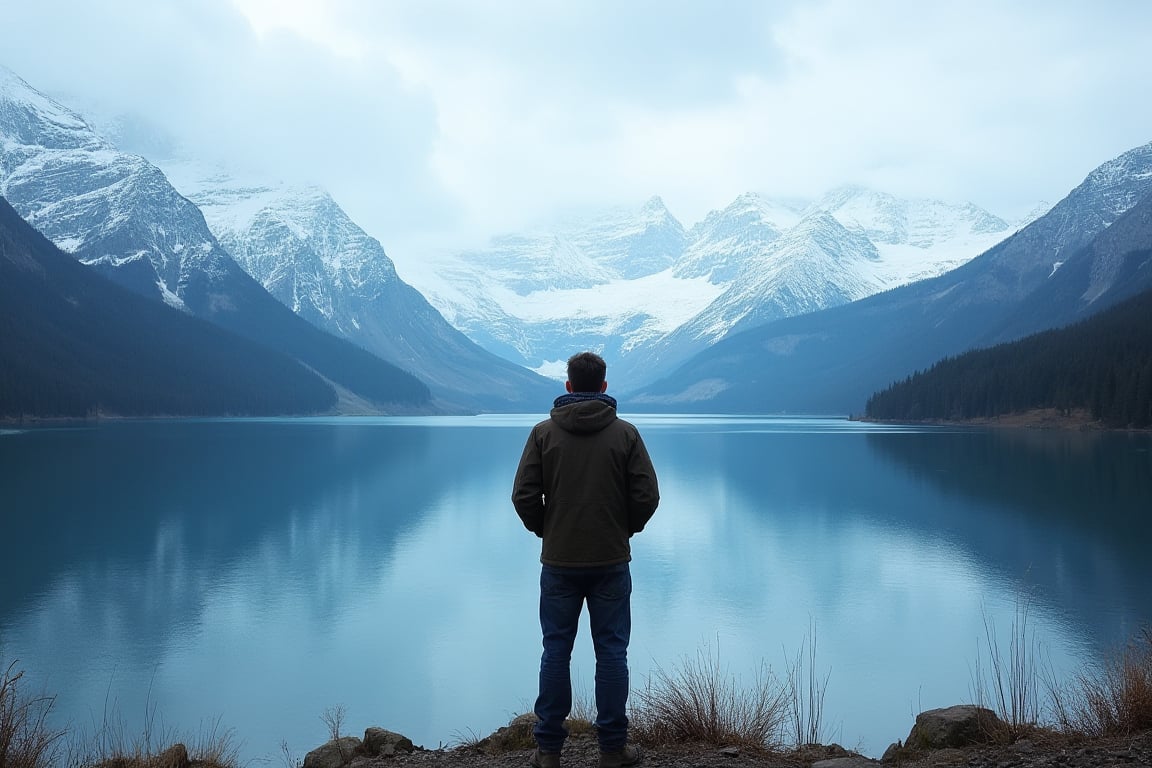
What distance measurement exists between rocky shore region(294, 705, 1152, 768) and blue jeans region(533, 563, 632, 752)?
55 centimetres

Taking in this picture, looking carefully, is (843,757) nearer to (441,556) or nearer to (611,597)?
(611,597)

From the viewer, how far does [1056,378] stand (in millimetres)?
117312

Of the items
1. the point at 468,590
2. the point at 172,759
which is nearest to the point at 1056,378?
the point at 468,590

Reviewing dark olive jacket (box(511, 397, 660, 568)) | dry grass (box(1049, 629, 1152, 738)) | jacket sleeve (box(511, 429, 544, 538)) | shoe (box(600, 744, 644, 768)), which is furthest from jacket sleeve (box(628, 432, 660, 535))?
dry grass (box(1049, 629, 1152, 738))

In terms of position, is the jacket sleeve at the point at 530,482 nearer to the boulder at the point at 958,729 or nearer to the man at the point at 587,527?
the man at the point at 587,527

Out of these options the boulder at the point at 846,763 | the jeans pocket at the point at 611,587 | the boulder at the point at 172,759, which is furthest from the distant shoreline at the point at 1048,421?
the boulder at the point at 172,759

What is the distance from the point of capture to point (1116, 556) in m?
29.4

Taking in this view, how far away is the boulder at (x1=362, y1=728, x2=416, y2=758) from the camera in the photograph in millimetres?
10742

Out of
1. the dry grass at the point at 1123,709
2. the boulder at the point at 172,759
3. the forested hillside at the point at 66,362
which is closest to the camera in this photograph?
the dry grass at the point at 1123,709

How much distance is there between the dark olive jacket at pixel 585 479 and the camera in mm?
8570

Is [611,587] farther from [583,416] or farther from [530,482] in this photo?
[583,416]

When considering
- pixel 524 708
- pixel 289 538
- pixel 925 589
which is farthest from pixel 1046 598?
pixel 289 538

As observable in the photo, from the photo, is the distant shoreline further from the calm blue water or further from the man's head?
the man's head

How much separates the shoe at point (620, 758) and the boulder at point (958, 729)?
3278 mm
